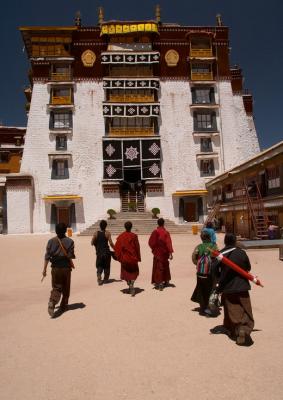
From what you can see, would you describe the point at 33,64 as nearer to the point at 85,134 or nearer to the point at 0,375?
the point at 85,134

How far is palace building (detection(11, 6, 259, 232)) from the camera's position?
34094 mm

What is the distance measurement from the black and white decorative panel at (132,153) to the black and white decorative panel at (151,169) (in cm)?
79

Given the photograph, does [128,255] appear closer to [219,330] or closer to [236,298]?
[219,330]

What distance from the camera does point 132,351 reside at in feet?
15.0

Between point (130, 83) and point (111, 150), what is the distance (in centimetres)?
691

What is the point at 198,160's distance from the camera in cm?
Answer: 3500

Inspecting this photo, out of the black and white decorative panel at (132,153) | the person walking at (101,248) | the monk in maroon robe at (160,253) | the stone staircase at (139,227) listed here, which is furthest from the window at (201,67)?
the monk in maroon robe at (160,253)

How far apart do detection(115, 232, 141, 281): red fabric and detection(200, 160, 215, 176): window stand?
2765cm

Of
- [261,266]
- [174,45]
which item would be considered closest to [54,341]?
[261,266]

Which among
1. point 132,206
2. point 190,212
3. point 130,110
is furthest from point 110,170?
point 190,212

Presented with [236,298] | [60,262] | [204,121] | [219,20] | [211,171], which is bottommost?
[236,298]

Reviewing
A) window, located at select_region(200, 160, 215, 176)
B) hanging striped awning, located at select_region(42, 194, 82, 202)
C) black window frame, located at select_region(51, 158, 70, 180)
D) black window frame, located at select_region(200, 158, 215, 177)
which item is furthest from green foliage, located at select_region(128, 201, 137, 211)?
window, located at select_region(200, 160, 215, 176)

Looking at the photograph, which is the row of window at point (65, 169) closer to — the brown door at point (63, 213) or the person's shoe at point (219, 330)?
the brown door at point (63, 213)

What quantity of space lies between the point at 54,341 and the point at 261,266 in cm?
791
